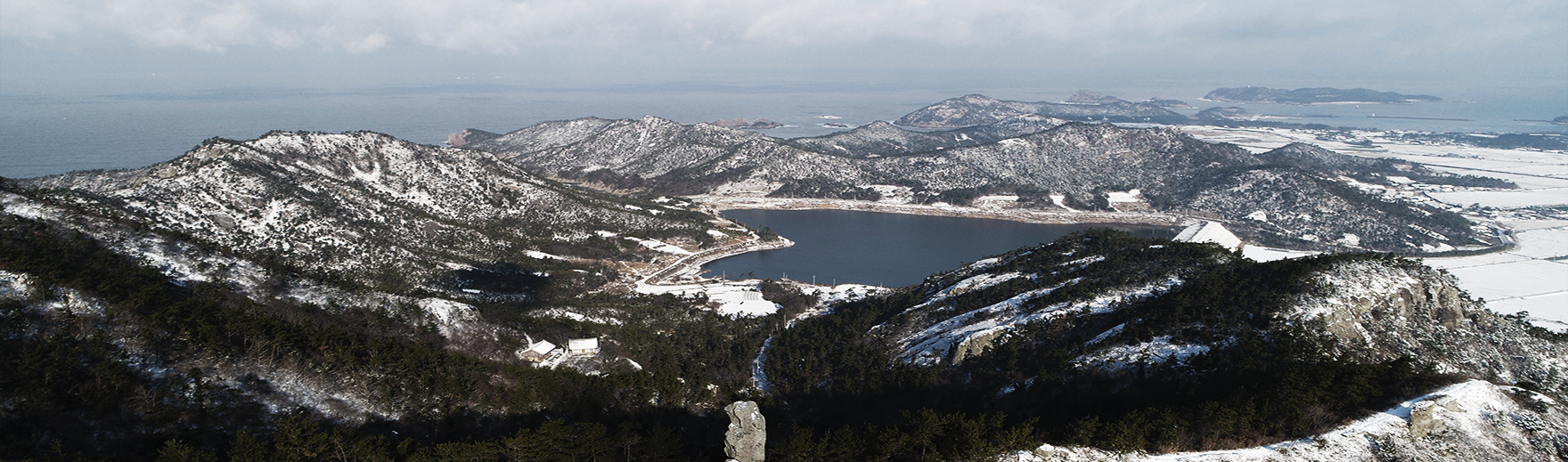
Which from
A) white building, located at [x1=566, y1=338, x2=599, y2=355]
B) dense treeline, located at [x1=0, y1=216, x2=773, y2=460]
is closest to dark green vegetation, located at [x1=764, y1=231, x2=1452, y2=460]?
dense treeline, located at [x1=0, y1=216, x2=773, y2=460]

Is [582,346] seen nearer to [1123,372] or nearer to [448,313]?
[448,313]

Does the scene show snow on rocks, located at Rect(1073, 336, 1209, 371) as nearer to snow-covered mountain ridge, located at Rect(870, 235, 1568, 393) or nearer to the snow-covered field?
snow-covered mountain ridge, located at Rect(870, 235, 1568, 393)

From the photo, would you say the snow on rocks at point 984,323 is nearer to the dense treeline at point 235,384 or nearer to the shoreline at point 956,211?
the dense treeline at point 235,384

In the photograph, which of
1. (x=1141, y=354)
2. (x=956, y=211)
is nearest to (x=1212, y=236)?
(x=956, y=211)

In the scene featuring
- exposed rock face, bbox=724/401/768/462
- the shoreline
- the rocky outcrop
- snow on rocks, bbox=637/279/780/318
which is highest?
exposed rock face, bbox=724/401/768/462

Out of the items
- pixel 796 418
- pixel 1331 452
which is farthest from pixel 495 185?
pixel 1331 452

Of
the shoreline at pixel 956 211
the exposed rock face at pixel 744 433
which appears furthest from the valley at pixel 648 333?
the shoreline at pixel 956 211
